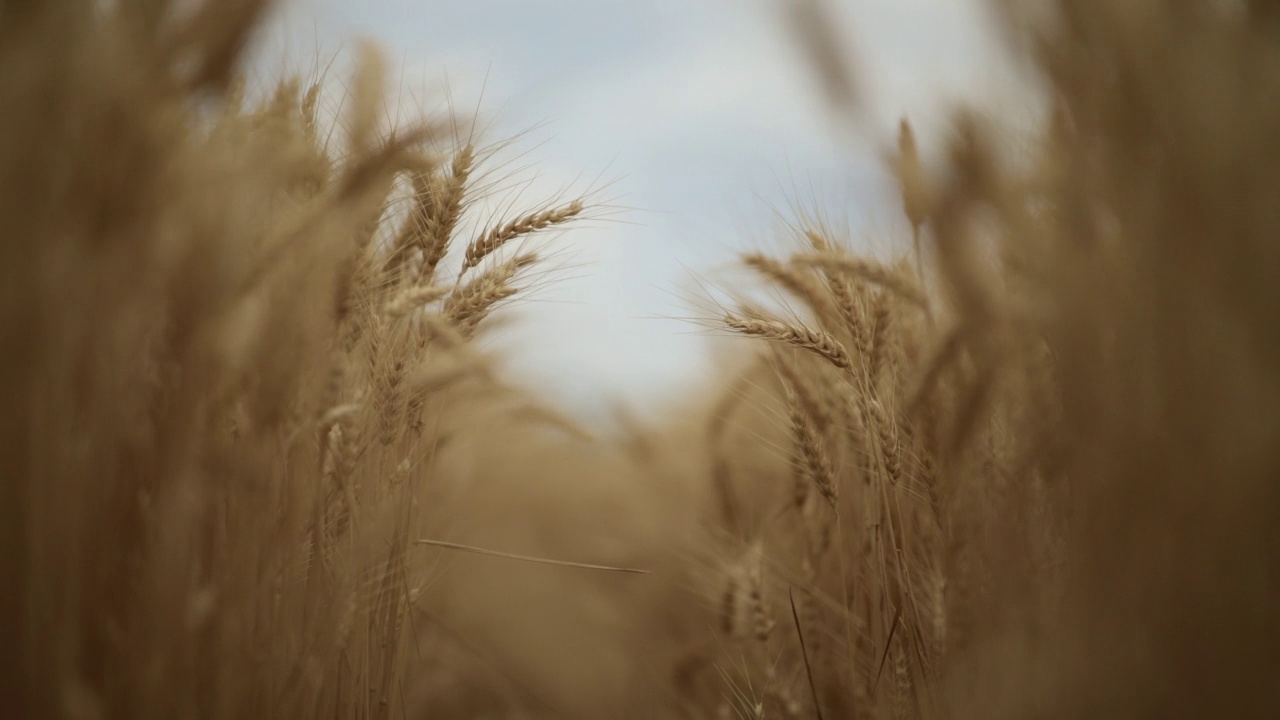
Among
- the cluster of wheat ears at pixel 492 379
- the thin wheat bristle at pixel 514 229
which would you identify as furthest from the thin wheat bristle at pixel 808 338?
the thin wheat bristle at pixel 514 229

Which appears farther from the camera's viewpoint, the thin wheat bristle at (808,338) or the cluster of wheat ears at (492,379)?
the thin wheat bristle at (808,338)

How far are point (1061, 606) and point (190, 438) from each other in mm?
854

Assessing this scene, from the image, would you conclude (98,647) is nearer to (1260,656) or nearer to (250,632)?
(250,632)

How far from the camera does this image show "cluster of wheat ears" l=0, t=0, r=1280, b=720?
0.61m

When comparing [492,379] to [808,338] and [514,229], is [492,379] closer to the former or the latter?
[514,229]

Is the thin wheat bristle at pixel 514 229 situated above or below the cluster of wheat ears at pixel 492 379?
above

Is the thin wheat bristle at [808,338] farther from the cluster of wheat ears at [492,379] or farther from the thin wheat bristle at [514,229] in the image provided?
the thin wheat bristle at [514,229]

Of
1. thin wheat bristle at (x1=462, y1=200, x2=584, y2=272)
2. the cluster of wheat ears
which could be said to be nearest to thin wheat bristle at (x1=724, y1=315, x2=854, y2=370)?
the cluster of wheat ears

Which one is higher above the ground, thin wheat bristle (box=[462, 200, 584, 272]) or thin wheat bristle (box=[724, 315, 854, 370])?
thin wheat bristle (box=[462, 200, 584, 272])

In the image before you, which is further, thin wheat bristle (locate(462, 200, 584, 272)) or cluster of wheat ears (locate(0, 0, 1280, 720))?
thin wheat bristle (locate(462, 200, 584, 272))

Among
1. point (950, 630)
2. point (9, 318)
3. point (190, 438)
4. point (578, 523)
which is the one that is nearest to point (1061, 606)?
point (950, 630)

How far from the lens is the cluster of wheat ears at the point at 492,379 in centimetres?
61

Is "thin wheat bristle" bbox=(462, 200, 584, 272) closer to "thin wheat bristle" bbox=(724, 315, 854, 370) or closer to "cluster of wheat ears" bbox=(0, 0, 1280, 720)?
"cluster of wheat ears" bbox=(0, 0, 1280, 720)

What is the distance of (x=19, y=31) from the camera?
0.68m
